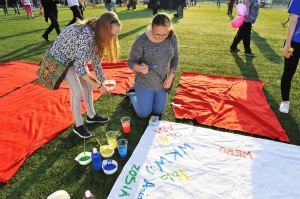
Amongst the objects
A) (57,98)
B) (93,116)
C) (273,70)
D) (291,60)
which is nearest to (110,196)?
(93,116)

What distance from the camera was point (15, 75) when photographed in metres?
4.81

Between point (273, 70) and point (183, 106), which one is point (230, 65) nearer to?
point (273, 70)

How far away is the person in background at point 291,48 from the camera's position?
2.97 m

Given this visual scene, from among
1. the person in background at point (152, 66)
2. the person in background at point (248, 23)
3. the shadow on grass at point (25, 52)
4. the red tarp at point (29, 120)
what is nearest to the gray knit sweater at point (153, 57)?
the person in background at point (152, 66)

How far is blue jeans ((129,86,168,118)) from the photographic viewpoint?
10.8 ft

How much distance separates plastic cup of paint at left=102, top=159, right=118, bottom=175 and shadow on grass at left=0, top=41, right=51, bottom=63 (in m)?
4.82

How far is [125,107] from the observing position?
3.75m

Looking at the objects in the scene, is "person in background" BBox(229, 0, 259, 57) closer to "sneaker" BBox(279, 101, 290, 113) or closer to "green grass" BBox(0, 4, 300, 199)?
"green grass" BBox(0, 4, 300, 199)

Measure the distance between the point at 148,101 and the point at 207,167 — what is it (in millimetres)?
1237

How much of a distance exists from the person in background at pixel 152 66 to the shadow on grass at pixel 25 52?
13.9 ft

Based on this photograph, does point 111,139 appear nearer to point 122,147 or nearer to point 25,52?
point 122,147

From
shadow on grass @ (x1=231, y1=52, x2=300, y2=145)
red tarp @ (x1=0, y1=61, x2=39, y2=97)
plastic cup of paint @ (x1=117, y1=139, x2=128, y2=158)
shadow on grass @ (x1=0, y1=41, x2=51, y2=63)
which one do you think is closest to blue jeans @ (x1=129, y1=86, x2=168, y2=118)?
plastic cup of paint @ (x1=117, y1=139, x2=128, y2=158)

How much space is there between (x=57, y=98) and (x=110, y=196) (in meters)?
2.32

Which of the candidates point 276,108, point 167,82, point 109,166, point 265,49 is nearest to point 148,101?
point 167,82
